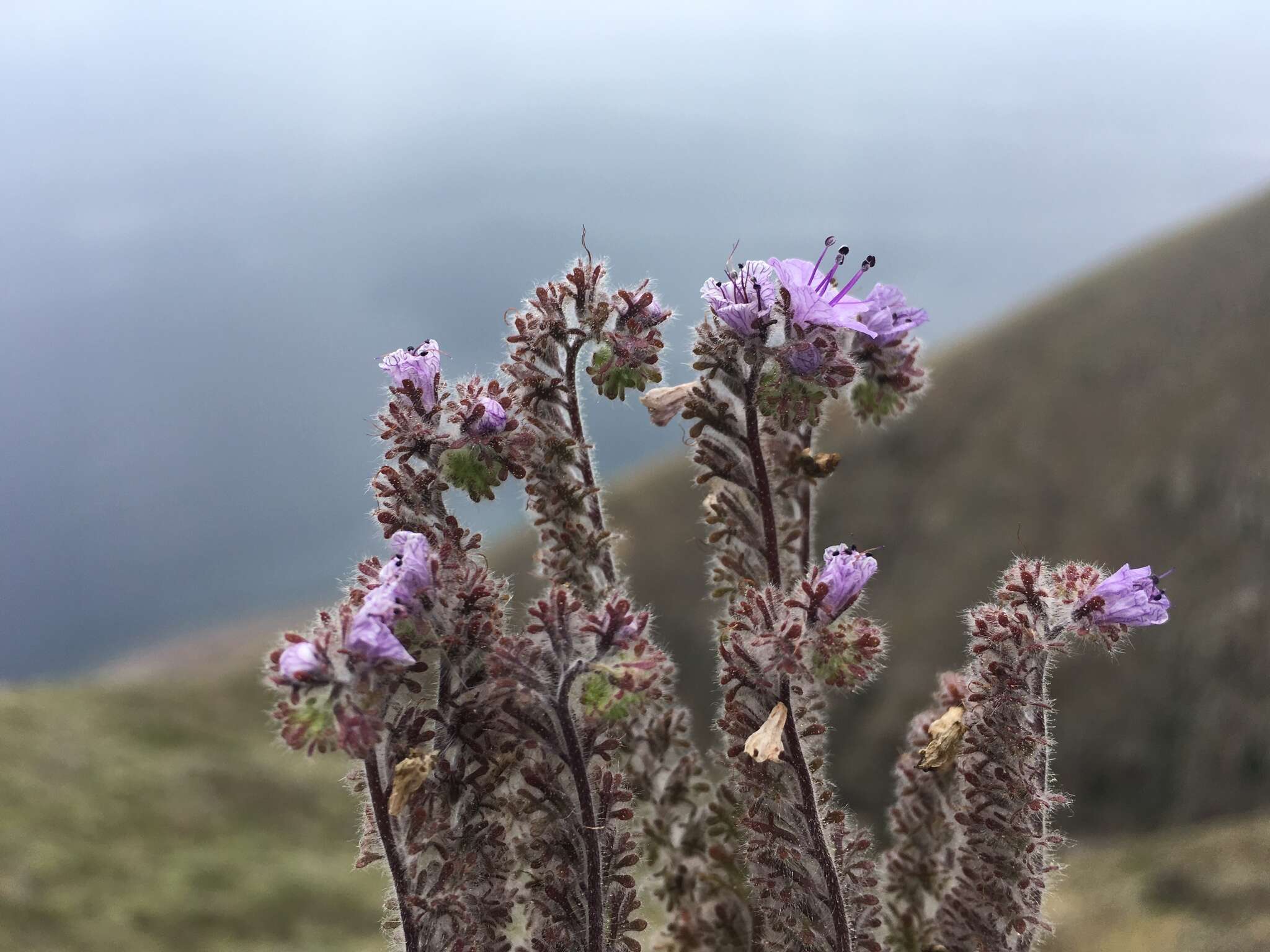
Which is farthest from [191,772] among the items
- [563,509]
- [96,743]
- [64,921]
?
[563,509]

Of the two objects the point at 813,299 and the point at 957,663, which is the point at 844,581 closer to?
the point at 813,299

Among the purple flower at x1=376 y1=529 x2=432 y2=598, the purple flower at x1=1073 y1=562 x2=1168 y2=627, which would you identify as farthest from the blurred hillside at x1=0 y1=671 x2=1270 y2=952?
the purple flower at x1=1073 y1=562 x2=1168 y2=627

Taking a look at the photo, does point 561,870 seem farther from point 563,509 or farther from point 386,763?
point 563,509

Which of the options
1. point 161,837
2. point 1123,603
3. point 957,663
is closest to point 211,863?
point 161,837

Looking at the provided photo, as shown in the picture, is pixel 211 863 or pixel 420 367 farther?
pixel 211 863

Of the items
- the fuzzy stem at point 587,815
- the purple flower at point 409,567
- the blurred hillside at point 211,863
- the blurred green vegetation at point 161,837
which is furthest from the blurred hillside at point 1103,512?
the purple flower at point 409,567
